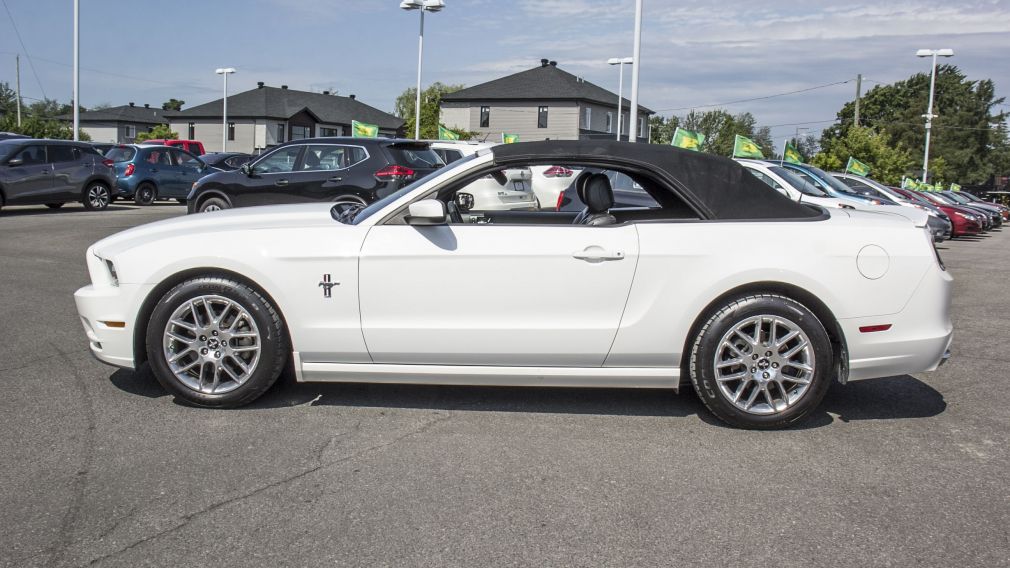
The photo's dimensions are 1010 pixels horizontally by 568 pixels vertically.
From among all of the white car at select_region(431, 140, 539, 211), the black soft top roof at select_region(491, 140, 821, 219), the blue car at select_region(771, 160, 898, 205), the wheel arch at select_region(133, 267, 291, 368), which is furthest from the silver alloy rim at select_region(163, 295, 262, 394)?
the blue car at select_region(771, 160, 898, 205)

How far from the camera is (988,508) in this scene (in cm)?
367

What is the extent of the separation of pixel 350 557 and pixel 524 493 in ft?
2.93

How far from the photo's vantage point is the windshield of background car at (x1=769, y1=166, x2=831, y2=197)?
15.5m

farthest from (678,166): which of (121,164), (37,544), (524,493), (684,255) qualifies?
(121,164)

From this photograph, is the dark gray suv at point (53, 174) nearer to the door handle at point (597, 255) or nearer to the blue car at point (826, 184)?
the blue car at point (826, 184)

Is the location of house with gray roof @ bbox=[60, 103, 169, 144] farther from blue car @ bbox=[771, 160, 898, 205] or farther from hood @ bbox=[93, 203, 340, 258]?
hood @ bbox=[93, 203, 340, 258]

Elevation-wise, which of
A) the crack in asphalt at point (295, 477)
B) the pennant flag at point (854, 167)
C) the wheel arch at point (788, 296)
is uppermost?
the pennant flag at point (854, 167)

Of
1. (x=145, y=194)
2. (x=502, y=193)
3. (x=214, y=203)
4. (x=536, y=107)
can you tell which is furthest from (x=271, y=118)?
(x=502, y=193)

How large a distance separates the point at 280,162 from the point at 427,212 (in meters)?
9.72

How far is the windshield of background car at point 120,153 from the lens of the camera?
23.8m

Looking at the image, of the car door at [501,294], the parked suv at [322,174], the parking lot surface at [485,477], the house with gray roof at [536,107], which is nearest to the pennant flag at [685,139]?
the parked suv at [322,174]

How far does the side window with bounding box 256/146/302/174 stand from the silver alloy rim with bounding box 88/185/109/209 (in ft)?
28.3

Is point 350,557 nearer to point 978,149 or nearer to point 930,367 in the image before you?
point 930,367

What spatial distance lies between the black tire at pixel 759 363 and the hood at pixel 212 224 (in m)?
2.19
